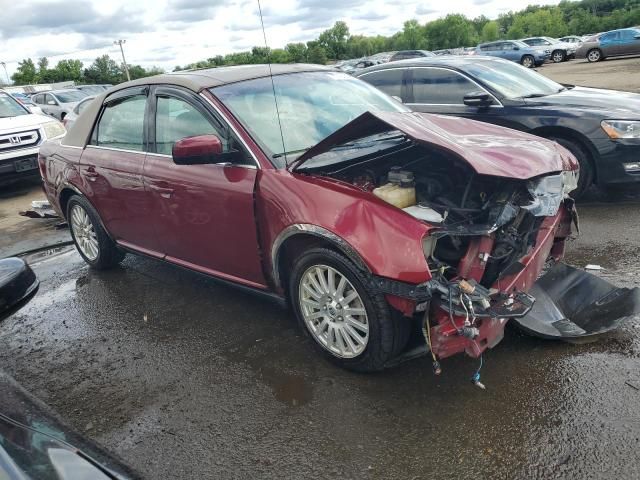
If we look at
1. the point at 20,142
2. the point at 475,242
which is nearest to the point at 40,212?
the point at 20,142

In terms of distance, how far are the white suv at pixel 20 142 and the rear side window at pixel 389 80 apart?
220 inches

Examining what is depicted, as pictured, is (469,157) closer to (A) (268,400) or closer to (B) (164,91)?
(A) (268,400)

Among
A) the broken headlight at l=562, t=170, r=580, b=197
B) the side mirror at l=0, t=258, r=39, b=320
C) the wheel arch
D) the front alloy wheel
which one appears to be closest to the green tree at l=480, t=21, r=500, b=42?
the wheel arch

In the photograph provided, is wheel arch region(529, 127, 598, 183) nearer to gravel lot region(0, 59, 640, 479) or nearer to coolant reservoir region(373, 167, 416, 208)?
gravel lot region(0, 59, 640, 479)

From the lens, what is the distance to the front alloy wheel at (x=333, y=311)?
296 cm

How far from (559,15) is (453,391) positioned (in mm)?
97555

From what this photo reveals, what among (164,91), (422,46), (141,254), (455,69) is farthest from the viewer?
(422,46)

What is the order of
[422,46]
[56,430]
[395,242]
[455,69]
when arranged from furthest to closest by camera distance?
[422,46] < [455,69] < [395,242] < [56,430]

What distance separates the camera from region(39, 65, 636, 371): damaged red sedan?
8.93ft

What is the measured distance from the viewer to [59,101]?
19.1m

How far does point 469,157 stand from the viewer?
273 centimetres

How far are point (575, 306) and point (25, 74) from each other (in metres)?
82.2

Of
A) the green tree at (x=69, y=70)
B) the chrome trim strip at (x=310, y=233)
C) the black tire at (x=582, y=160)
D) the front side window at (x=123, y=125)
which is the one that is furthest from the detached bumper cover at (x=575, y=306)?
the green tree at (x=69, y=70)

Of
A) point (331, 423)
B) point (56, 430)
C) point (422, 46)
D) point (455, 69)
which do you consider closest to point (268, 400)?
point (331, 423)
